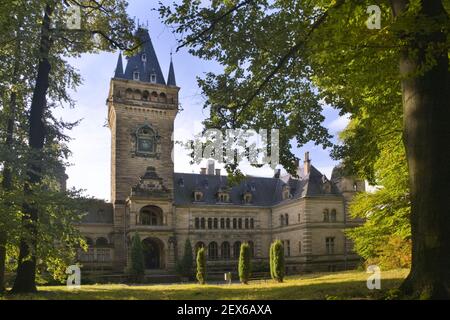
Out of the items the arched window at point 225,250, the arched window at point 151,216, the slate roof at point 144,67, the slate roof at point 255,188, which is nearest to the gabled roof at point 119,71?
the slate roof at point 144,67

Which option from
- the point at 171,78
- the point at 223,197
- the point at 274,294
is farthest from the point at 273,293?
the point at 171,78

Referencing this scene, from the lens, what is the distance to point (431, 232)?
8.10 metres

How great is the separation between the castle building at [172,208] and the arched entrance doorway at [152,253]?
11cm

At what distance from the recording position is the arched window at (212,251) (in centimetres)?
5011

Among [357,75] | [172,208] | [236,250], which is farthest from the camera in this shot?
[236,250]

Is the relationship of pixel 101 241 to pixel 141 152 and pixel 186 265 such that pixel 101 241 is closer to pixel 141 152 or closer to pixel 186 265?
pixel 186 265

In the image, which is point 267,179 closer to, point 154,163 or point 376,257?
point 154,163

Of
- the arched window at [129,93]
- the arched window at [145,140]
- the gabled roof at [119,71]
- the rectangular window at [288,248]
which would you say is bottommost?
the rectangular window at [288,248]

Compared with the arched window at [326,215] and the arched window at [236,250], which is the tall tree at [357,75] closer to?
the arched window at [326,215]

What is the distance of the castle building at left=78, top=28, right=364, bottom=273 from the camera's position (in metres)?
46.1

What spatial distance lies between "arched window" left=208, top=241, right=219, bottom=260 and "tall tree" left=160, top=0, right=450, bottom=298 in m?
37.4

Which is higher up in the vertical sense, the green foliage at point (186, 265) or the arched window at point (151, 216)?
the arched window at point (151, 216)

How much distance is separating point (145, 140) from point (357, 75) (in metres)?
41.0

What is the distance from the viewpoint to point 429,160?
27.2ft
